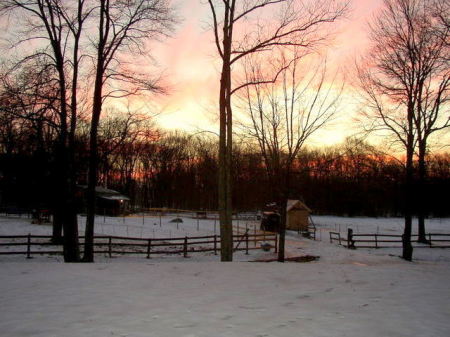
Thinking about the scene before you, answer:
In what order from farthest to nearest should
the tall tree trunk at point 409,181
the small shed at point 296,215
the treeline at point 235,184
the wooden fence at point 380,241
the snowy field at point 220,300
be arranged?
the treeline at point 235,184
the small shed at point 296,215
the wooden fence at point 380,241
the tall tree trunk at point 409,181
the snowy field at point 220,300

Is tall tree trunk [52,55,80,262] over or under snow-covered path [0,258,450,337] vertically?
over

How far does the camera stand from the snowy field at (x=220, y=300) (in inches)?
201

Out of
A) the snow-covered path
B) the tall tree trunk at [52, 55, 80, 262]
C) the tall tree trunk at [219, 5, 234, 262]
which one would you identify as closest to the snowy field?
the snow-covered path

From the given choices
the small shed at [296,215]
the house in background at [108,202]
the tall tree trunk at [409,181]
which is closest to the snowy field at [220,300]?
the tall tree trunk at [409,181]

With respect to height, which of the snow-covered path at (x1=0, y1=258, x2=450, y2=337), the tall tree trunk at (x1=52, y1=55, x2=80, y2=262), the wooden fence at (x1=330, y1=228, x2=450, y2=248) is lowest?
the wooden fence at (x1=330, y1=228, x2=450, y2=248)

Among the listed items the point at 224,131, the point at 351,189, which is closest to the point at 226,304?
the point at 224,131

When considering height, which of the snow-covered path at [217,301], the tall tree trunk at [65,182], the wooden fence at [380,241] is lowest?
the wooden fence at [380,241]

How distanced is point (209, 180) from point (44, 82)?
70.9m

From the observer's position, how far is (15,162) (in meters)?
25.9

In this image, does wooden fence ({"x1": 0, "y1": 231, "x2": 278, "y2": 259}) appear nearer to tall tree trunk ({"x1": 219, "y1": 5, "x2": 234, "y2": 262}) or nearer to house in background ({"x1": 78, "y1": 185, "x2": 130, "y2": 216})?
tall tree trunk ({"x1": 219, "y1": 5, "x2": 234, "y2": 262})

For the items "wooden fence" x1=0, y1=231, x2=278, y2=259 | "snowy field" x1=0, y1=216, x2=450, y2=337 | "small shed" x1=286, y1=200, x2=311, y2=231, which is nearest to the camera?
"snowy field" x1=0, y1=216, x2=450, y2=337

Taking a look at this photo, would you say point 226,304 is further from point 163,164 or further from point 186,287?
point 163,164

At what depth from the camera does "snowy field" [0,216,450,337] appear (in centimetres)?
511

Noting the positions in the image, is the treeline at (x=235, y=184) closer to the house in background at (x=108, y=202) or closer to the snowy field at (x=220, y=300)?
the house in background at (x=108, y=202)
